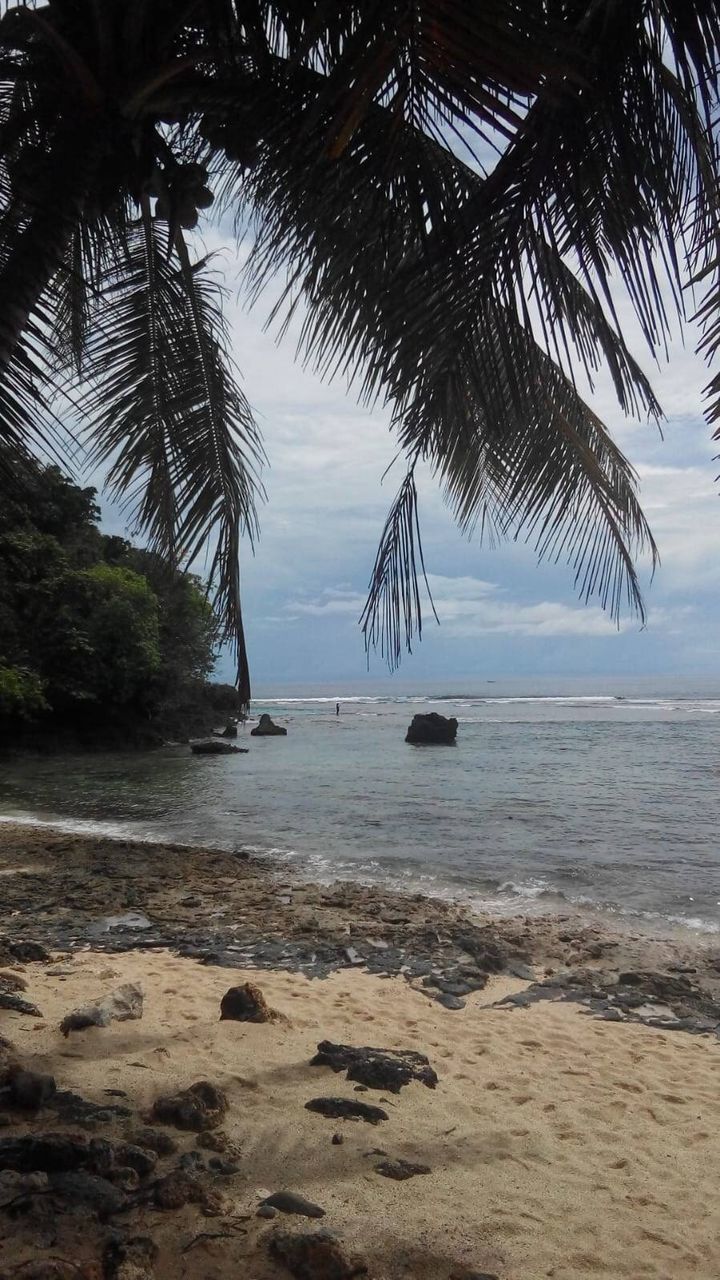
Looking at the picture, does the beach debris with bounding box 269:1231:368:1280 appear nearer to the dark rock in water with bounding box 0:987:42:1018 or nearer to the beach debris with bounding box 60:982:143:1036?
the beach debris with bounding box 60:982:143:1036

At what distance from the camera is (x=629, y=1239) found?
2807mm

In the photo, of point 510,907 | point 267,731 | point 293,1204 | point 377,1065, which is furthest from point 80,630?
point 293,1204

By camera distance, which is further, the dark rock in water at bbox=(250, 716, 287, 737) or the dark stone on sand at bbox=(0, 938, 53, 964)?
the dark rock in water at bbox=(250, 716, 287, 737)

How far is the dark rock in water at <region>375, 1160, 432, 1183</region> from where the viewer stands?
3.03 metres

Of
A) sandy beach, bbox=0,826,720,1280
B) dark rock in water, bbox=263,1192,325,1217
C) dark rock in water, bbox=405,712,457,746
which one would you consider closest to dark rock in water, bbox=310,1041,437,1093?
sandy beach, bbox=0,826,720,1280

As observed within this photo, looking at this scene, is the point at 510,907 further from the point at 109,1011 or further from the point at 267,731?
the point at 267,731

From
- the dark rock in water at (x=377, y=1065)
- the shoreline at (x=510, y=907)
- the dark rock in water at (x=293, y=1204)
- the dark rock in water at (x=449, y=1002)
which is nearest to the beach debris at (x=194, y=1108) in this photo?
the dark rock in water at (x=293, y=1204)

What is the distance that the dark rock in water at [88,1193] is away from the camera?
258cm

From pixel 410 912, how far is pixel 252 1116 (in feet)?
16.5

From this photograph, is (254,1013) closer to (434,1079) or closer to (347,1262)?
(434,1079)

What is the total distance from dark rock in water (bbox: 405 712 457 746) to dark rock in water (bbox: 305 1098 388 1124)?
31.5 m

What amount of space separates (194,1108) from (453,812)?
12.9 m

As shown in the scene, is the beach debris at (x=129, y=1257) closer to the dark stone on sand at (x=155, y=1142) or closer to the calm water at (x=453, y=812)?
the dark stone on sand at (x=155, y=1142)

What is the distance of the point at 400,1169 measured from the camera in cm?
306
